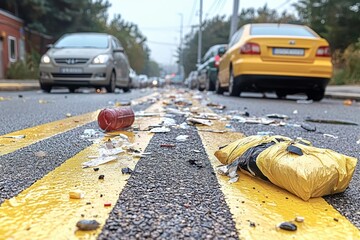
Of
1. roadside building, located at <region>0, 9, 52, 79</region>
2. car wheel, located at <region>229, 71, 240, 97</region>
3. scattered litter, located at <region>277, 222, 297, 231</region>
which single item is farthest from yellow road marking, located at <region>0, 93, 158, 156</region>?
roadside building, located at <region>0, 9, 52, 79</region>

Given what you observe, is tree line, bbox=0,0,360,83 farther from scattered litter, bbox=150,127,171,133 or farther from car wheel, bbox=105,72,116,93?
scattered litter, bbox=150,127,171,133

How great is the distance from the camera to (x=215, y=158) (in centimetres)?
224

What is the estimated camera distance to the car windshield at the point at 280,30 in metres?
7.93

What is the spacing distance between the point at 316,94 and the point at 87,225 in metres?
8.00

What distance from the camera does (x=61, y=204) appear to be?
1432 mm

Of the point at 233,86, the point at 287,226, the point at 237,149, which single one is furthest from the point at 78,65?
the point at 287,226

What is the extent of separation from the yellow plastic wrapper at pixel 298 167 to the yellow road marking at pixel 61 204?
0.58 metres

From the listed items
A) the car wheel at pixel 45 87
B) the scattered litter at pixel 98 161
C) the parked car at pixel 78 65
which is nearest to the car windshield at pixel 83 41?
the parked car at pixel 78 65

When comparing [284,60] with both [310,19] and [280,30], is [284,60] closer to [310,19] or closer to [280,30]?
[280,30]

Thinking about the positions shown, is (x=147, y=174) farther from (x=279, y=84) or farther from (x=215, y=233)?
(x=279, y=84)

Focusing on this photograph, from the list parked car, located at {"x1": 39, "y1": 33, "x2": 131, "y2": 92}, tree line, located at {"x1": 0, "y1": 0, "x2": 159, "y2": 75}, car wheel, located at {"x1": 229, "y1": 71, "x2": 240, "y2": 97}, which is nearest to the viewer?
car wheel, located at {"x1": 229, "y1": 71, "x2": 240, "y2": 97}

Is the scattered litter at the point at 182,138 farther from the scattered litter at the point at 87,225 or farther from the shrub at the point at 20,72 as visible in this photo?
the shrub at the point at 20,72

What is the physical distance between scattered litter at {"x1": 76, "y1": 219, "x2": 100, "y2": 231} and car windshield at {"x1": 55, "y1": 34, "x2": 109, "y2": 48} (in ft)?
31.0

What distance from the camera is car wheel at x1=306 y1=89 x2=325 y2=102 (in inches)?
327
